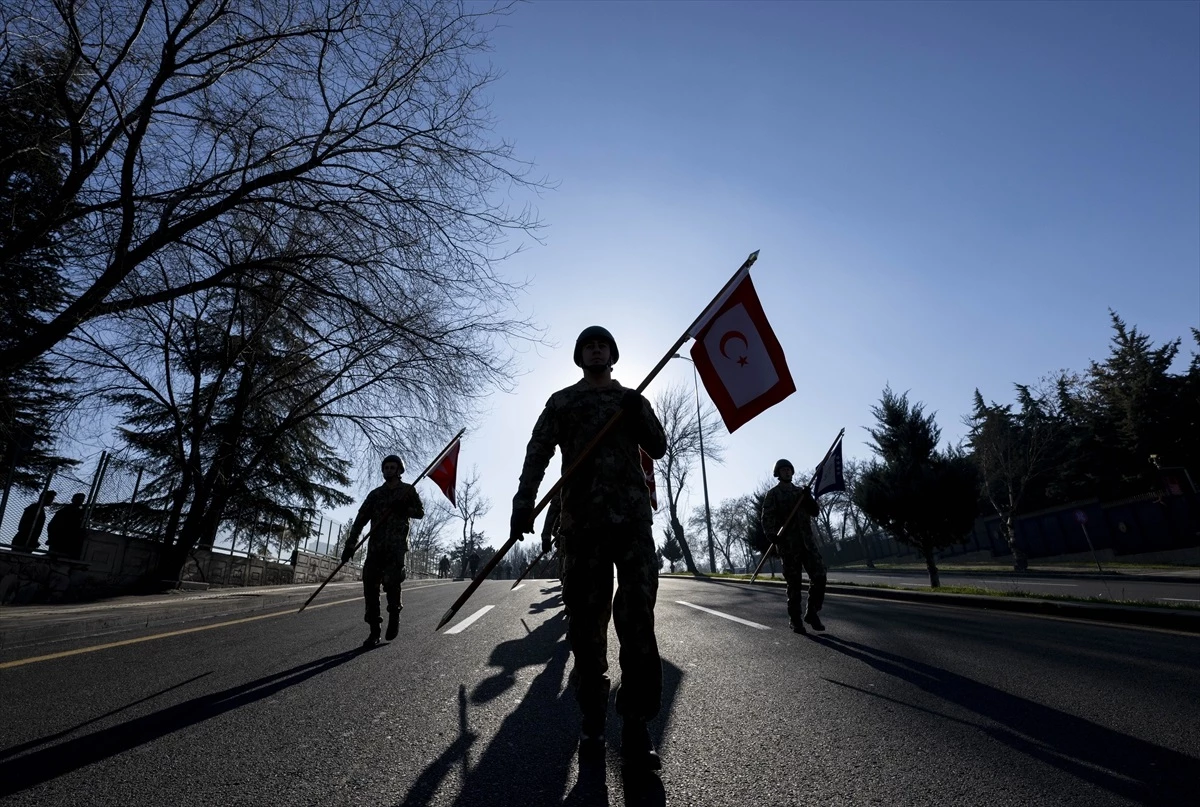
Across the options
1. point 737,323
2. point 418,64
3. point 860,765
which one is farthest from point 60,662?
point 418,64

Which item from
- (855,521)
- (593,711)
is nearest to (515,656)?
(593,711)

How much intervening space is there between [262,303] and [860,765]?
31.5ft

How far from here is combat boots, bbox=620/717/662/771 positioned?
2.51 meters

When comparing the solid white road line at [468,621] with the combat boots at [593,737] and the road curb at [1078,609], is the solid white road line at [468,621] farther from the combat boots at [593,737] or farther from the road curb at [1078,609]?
the road curb at [1078,609]

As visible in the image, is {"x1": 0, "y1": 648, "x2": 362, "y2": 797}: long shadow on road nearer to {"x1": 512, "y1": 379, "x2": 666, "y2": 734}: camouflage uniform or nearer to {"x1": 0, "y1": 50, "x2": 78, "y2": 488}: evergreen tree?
{"x1": 512, "y1": 379, "x2": 666, "y2": 734}: camouflage uniform

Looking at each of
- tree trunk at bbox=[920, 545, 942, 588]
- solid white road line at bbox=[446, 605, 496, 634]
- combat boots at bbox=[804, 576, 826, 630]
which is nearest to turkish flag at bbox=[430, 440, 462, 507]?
solid white road line at bbox=[446, 605, 496, 634]

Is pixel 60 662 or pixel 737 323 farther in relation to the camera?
pixel 737 323

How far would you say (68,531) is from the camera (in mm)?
12102

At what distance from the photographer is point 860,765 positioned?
2.56 metres

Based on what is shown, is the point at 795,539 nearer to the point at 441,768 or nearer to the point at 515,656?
the point at 515,656

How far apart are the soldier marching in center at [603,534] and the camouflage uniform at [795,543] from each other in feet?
14.0

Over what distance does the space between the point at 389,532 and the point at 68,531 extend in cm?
963

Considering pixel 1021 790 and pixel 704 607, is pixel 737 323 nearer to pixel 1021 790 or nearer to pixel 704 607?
pixel 1021 790

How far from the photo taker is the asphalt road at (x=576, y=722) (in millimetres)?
2318
